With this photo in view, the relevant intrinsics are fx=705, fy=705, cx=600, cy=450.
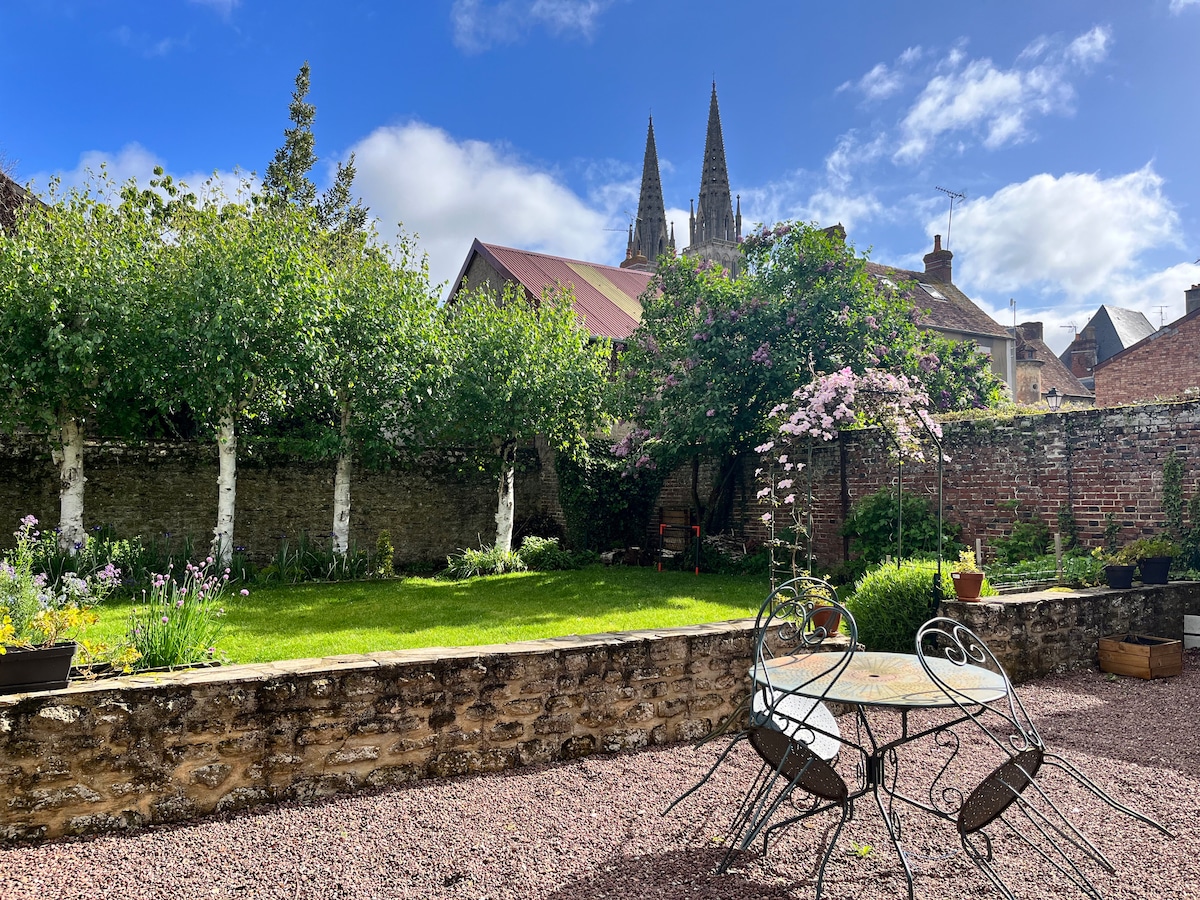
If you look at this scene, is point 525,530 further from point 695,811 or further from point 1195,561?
point 695,811

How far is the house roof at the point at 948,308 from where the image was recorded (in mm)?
22375

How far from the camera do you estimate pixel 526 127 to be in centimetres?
→ 1602

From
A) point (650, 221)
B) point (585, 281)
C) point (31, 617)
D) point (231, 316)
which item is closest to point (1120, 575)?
point (31, 617)

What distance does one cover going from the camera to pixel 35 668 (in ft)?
9.39

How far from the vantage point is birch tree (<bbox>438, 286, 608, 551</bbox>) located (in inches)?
472

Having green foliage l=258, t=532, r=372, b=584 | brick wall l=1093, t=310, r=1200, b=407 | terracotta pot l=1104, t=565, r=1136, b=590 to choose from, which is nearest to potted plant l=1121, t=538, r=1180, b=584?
terracotta pot l=1104, t=565, r=1136, b=590

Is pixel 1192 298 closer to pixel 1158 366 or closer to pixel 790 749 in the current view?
pixel 1158 366

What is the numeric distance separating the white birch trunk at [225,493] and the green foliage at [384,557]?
2.19 meters

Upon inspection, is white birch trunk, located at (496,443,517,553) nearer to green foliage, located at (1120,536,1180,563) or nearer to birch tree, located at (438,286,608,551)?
birch tree, located at (438,286,608,551)

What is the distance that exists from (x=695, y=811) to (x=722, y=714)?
1.11 m

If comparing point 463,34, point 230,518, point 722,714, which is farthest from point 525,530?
point 722,714

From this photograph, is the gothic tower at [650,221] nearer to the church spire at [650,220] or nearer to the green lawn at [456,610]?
the church spire at [650,220]

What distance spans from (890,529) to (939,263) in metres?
18.9

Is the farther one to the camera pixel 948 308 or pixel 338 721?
pixel 948 308
